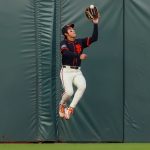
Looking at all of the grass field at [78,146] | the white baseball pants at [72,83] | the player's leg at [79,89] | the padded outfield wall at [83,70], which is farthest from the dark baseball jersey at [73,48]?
the padded outfield wall at [83,70]

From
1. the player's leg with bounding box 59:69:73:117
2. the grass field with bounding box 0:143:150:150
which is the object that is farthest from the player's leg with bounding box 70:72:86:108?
the grass field with bounding box 0:143:150:150

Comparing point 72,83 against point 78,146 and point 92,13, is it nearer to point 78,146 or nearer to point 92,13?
point 92,13

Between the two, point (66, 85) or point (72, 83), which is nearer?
point (66, 85)

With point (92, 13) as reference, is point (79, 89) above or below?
below

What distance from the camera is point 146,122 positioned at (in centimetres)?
1328

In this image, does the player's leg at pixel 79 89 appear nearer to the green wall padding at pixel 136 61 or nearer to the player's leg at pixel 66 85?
the player's leg at pixel 66 85

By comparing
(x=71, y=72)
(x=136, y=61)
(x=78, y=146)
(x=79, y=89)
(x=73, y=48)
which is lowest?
(x=78, y=146)

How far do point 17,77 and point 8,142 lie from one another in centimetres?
115

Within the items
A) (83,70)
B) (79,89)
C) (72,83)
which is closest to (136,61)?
(83,70)

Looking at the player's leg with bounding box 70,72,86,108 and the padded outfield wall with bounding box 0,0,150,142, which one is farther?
the padded outfield wall with bounding box 0,0,150,142

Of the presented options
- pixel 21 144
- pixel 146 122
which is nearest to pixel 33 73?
pixel 21 144

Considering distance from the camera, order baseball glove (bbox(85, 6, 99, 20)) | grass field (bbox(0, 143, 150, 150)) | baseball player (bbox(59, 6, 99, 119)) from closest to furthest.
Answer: baseball glove (bbox(85, 6, 99, 20))
baseball player (bbox(59, 6, 99, 119))
grass field (bbox(0, 143, 150, 150))

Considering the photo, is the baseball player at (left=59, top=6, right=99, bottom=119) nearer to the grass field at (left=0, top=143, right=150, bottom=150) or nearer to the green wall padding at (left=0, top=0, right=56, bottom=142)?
the grass field at (left=0, top=143, right=150, bottom=150)

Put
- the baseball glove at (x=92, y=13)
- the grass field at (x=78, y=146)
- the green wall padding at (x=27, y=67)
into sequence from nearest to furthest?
the baseball glove at (x=92, y=13) < the grass field at (x=78, y=146) < the green wall padding at (x=27, y=67)
